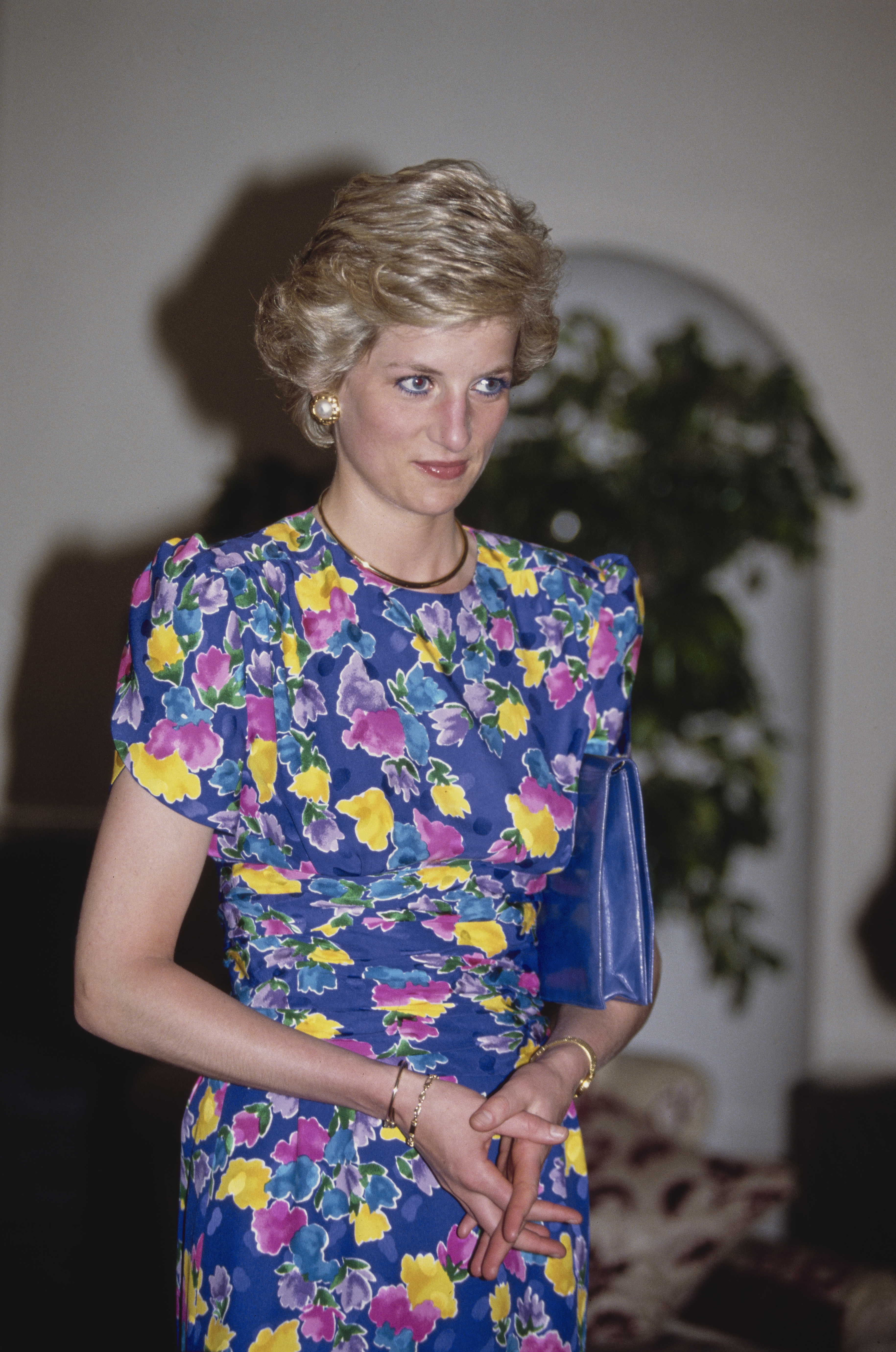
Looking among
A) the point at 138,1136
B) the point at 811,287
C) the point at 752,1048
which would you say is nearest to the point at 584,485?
the point at 811,287

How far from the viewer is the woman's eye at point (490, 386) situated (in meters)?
1.03

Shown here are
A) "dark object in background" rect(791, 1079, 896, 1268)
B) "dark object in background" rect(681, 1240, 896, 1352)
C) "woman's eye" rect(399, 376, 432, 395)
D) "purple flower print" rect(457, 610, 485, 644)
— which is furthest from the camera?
"dark object in background" rect(791, 1079, 896, 1268)

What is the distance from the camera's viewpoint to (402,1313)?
0.97 m

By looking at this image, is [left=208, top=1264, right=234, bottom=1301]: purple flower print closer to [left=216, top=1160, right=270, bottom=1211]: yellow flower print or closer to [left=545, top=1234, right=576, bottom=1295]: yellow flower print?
[left=216, top=1160, right=270, bottom=1211]: yellow flower print

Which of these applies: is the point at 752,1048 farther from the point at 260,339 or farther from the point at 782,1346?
the point at 260,339

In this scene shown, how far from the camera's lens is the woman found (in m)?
0.92

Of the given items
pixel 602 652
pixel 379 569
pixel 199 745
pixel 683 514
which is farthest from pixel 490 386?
pixel 683 514

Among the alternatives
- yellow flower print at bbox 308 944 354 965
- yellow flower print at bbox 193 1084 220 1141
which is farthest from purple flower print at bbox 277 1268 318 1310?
yellow flower print at bbox 308 944 354 965

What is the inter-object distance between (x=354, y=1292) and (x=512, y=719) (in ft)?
1.58

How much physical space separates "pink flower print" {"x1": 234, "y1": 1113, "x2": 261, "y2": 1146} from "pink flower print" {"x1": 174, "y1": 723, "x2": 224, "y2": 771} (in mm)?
294

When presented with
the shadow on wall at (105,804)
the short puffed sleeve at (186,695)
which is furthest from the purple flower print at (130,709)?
the shadow on wall at (105,804)

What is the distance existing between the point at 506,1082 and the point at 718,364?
1.92 metres

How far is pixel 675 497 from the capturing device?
2.44 m

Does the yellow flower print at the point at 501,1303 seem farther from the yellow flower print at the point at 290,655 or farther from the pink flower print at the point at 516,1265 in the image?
the yellow flower print at the point at 290,655
